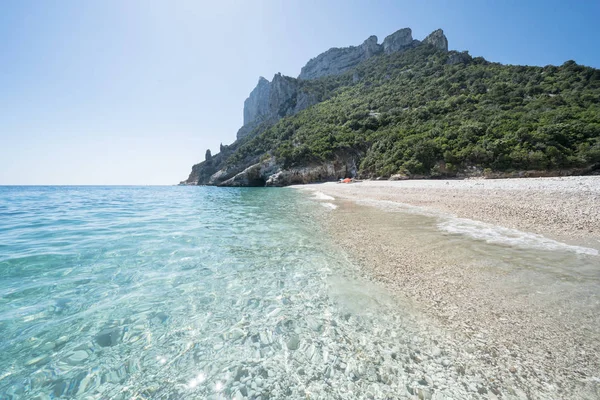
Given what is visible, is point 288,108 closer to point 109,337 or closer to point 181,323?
point 181,323

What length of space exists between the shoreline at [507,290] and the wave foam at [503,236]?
0.10 metres

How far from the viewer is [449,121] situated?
126 feet

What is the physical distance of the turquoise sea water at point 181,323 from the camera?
2.34 meters

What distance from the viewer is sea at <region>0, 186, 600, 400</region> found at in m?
2.31

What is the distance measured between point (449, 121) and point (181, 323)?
47.2m

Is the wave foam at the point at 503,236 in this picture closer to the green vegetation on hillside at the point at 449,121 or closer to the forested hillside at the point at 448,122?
the forested hillside at the point at 448,122

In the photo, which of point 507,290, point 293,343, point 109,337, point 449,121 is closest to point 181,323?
point 109,337

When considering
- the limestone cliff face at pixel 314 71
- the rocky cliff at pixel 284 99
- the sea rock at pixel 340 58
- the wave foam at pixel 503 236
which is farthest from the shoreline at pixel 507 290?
the sea rock at pixel 340 58

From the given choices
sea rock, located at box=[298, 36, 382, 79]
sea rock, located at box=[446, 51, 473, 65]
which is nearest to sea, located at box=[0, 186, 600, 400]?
sea rock, located at box=[446, 51, 473, 65]

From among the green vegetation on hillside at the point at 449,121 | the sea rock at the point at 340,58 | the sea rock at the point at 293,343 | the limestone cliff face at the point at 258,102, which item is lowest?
the sea rock at the point at 293,343

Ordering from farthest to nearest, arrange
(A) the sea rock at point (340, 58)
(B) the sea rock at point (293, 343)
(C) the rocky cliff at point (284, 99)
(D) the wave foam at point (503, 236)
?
(A) the sea rock at point (340, 58), (C) the rocky cliff at point (284, 99), (D) the wave foam at point (503, 236), (B) the sea rock at point (293, 343)

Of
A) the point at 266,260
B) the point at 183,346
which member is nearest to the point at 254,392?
the point at 183,346

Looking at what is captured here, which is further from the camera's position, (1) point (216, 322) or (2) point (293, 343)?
(1) point (216, 322)

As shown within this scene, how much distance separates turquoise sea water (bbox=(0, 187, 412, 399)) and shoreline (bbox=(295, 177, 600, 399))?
90 centimetres
